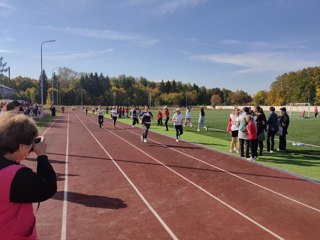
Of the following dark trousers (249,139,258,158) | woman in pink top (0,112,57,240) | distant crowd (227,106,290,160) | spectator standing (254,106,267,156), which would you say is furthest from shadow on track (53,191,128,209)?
spectator standing (254,106,267,156)

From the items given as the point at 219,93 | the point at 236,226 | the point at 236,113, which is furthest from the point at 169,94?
the point at 236,226

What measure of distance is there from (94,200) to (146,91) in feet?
480

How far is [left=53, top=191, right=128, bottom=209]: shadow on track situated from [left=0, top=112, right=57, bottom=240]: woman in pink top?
4.78m

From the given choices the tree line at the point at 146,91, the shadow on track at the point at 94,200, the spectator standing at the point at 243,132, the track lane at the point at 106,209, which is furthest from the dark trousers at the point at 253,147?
the tree line at the point at 146,91

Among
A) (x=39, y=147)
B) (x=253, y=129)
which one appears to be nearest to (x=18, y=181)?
(x=39, y=147)

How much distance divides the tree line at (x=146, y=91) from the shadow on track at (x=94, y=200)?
104 m

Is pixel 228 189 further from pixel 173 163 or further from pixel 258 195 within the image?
pixel 173 163

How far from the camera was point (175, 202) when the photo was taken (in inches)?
287

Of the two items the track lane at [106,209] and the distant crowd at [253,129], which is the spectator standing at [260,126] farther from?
the track lane at [106,209]

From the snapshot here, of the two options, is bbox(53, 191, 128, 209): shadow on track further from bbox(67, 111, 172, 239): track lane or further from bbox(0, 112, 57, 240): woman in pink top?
bbox(0, 112, 57, 240): woman in pink top

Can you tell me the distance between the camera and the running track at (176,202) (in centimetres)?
571

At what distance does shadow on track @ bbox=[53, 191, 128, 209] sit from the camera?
7.04 metres

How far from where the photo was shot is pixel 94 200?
739 centimetres

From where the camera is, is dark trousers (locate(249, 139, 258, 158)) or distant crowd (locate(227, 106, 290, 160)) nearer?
dark trousers (locate(249, 139, 258, 158))
